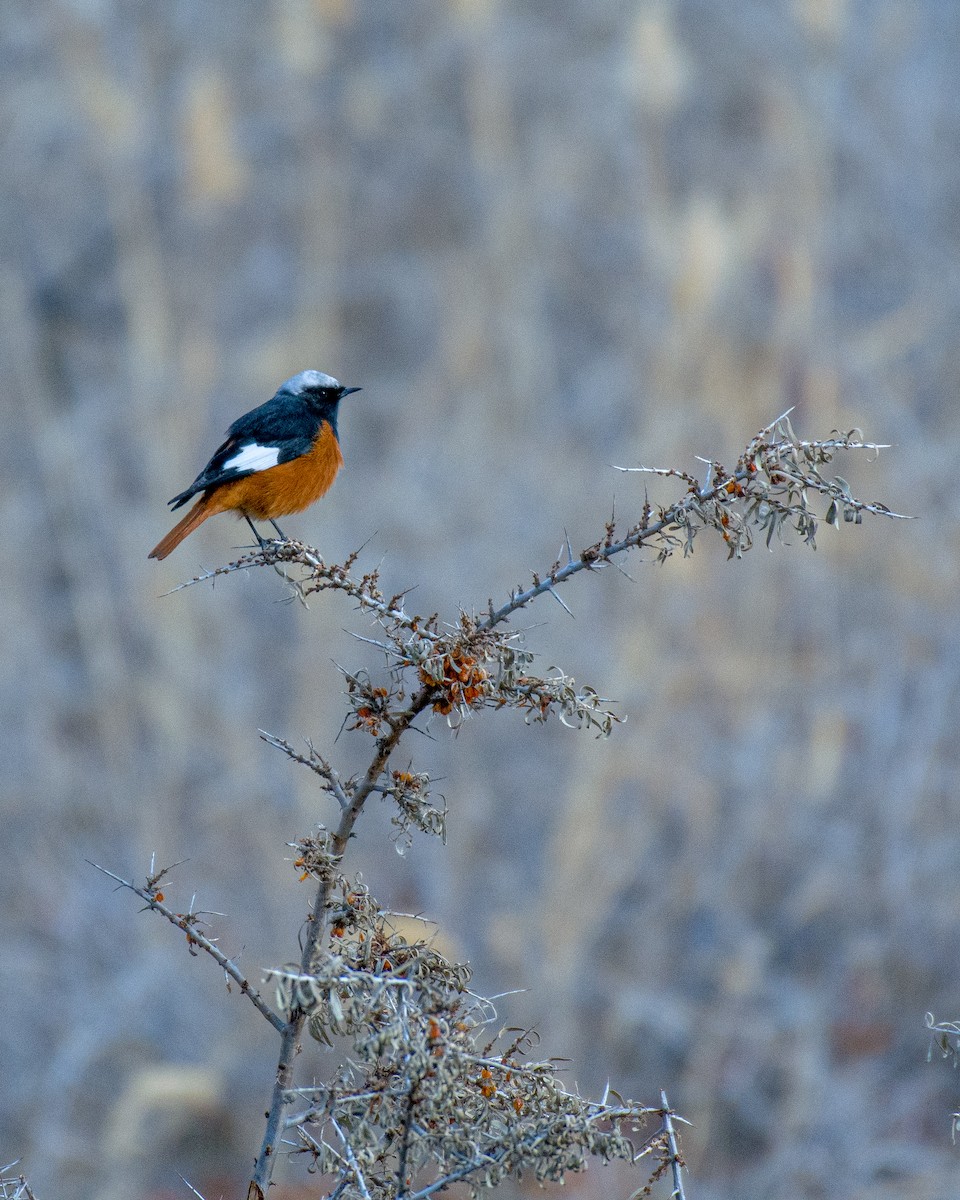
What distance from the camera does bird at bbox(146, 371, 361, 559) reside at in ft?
15.8

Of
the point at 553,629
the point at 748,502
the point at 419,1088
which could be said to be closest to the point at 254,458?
the point at 748,502

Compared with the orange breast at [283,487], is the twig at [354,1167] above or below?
below

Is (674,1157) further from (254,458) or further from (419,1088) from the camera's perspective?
(254,458)

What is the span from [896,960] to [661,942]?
1403 mm

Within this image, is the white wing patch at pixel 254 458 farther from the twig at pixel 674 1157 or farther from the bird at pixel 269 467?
the twig at pixel 674 1157

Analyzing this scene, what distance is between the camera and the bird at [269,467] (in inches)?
189

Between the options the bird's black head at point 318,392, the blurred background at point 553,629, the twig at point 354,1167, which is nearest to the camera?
the twig at point 354,1167

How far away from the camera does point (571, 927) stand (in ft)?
25.2

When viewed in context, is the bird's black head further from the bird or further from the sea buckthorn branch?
the sea buckthorn branch

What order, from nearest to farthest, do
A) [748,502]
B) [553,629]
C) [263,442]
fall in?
[748,502], [263,442], [553,629]

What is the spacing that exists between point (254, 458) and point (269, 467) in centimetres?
7

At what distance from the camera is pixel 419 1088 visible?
1.87 m

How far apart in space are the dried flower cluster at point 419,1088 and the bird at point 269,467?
2710 millimetres

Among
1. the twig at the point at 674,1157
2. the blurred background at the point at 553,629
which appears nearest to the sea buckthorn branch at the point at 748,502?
the twig at the point at 674,1157
